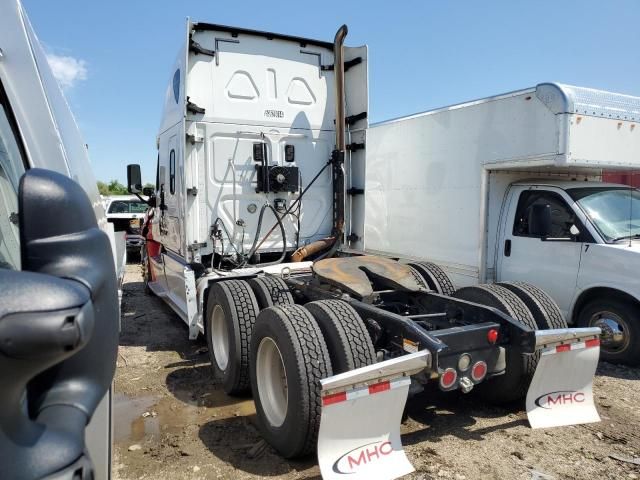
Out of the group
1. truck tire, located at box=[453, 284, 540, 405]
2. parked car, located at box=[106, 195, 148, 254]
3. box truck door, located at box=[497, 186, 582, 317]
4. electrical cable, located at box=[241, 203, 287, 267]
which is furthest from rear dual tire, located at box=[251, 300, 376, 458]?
parked car, located at box=[106, 195, 148, 254]

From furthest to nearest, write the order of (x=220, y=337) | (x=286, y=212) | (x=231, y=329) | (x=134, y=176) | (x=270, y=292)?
(x=134, y=176) → (x=286, y=212) → (x=220, y=337) → (x=270, y=292) → (x=231, y=329)

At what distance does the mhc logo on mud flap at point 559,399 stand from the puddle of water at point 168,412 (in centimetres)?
237

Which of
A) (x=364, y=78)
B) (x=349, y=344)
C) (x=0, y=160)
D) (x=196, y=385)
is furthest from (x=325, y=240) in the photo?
(x=0, y=160)

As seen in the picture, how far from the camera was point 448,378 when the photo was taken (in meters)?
3.28

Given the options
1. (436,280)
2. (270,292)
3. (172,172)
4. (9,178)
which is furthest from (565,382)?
(172,172)

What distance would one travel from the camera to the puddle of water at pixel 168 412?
13.0ft

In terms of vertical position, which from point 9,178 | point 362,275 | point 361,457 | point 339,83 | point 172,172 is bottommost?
point 361,457

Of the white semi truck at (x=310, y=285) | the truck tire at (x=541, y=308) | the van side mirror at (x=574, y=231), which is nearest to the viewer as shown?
the white semi truck at (x=310, y=285)

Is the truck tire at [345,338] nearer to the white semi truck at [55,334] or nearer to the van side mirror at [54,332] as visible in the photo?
the white semi truck at [55,334]

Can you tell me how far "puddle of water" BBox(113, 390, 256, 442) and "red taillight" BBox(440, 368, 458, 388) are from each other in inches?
70.6

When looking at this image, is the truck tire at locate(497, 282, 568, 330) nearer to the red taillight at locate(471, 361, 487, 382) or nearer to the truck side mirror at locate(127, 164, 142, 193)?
the red taillight at locate(471, 361, 487, 382)

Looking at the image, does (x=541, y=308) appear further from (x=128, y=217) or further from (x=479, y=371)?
(x=128, y=217)

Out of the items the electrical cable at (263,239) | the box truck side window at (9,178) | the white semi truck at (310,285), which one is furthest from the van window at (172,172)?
the box truck side window at (9,178)

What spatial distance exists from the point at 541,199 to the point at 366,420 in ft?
14.1
